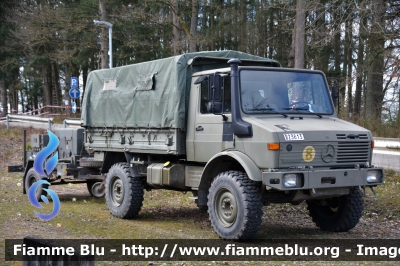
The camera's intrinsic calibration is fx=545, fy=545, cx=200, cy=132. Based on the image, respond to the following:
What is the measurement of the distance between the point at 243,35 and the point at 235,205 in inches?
1005

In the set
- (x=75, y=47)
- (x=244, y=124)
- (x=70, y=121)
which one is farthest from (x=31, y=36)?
(x=244, y=124)

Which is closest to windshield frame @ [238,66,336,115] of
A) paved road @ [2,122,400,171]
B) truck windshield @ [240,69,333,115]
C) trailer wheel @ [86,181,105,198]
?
truck windshield @ [240,69,333,115]

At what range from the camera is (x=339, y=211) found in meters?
9.27

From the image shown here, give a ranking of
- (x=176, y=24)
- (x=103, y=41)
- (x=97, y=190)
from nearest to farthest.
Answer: (x=97, y=190) → (x=176, y=24) → (x=103, y=41)

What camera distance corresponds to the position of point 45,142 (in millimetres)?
14359

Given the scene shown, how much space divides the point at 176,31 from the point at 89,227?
15.9 metres

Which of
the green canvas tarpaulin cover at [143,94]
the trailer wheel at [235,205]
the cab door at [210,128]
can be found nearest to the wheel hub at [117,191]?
the green canvas tarpaulin cover at [143,94]

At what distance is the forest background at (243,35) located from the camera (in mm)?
17688

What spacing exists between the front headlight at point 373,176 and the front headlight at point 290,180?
1.34 m

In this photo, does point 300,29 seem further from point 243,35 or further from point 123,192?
point 243,35

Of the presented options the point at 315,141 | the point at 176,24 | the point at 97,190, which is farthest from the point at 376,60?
the point at 315,141

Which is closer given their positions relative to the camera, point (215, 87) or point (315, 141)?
point (315, 141)

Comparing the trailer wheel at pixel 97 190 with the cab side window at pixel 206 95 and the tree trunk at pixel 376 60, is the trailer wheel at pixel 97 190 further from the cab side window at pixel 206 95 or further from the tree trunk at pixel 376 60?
the tree trunk at pixel 376 60

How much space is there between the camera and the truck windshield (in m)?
8.72
